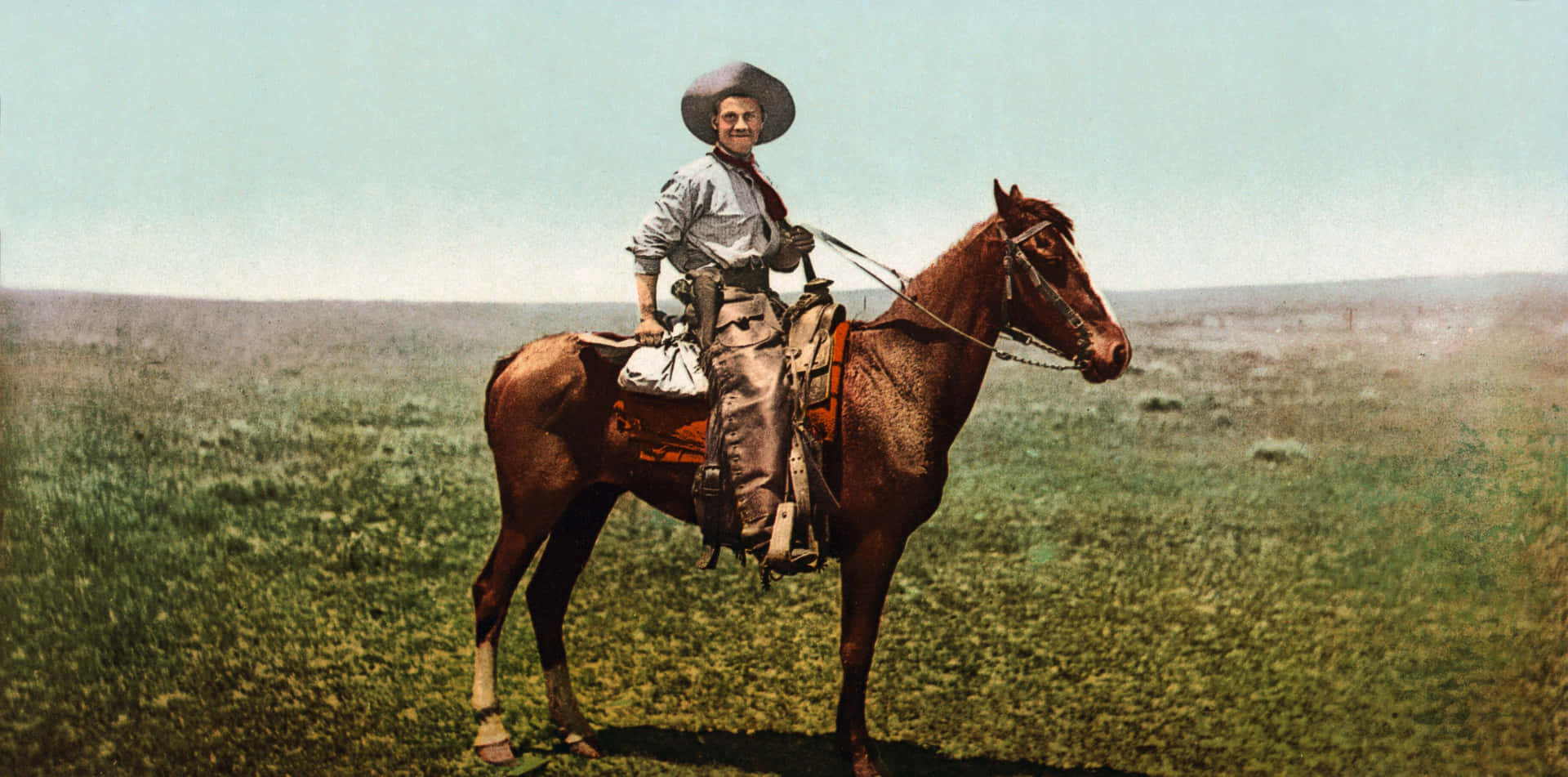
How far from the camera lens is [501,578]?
5.96 m

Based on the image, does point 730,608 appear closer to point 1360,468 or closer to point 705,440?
point 705,440

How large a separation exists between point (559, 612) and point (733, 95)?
277 cm

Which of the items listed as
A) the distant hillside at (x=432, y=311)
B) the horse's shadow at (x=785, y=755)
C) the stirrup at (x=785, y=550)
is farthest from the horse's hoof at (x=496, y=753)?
the distant hillside at (x=432, y=311)

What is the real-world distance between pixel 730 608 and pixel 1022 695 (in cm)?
182

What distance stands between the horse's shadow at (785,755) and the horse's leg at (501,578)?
0.63 meters

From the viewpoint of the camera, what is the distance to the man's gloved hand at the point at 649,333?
5.74 m

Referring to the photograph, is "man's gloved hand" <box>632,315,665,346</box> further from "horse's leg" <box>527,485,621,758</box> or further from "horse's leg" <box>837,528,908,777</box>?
"horse's leg" <box>837,528,908,777</box>

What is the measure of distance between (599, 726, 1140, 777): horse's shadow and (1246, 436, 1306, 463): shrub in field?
275 cm

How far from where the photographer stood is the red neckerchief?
5844 millimetres

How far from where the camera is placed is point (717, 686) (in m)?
6.54

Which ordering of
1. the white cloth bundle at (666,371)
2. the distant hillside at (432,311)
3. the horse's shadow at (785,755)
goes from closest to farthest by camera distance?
the white cloth bundle at (666,371) < the horse's shadow at (785,755) < the distant hillside at (432,311)

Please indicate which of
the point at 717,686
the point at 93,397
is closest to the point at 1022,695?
the point at 717,686

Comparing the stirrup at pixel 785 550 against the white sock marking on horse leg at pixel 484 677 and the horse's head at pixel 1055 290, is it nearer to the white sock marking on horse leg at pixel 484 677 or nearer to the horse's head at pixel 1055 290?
the horse's head at pixel 1055 290

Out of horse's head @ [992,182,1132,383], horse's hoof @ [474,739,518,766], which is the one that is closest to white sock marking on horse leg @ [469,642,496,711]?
horse's hoof @ [474,739,518,766]
